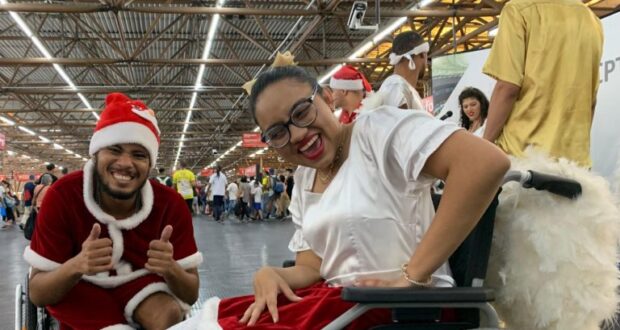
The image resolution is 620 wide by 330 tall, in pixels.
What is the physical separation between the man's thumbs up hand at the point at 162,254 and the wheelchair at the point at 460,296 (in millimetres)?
790

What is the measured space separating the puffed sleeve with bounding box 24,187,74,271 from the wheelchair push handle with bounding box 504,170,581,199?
53.0 inches

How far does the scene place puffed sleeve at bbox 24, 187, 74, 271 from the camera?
68.1 inches

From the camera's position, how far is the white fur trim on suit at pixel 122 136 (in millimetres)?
1824

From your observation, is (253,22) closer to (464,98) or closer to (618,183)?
(464,98)

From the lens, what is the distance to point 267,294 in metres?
1.34

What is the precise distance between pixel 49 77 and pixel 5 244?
28.6ft

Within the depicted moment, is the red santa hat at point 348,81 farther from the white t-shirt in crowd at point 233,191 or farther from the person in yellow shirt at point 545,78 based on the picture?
the white t-shirt in crowd at point 233,191

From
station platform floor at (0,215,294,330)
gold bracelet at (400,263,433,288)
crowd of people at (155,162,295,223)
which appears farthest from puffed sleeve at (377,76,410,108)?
crowd of people at (155,162,295,223)

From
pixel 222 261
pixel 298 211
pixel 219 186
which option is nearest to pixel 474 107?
pixel 298 211

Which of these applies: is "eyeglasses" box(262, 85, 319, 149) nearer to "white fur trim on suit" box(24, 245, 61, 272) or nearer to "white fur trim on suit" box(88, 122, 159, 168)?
"white fur trim on suit" box(88, 122, 159, 168)

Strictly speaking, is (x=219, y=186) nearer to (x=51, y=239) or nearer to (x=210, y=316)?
(x=51, y=239)

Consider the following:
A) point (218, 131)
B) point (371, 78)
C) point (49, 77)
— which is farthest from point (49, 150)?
point (371, 78)

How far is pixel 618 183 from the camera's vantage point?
239 cm

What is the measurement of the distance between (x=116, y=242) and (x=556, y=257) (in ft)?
4.29
